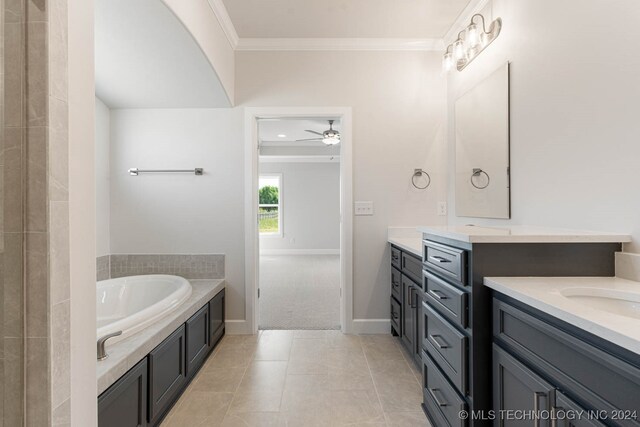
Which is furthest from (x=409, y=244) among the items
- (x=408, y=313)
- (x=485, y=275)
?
(x=485, y=275)

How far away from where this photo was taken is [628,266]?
116 cm

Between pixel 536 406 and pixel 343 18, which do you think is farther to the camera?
pixel 343 18

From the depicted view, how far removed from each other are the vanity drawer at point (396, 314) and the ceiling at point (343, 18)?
235 centimetres

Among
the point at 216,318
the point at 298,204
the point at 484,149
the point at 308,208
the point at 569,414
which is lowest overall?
the point at 216,318

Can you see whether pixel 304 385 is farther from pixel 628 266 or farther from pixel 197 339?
pixel 628 266

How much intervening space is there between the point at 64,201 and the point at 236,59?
2.39 m

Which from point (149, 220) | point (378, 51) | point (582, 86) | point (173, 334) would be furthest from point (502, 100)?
point (149, 220)

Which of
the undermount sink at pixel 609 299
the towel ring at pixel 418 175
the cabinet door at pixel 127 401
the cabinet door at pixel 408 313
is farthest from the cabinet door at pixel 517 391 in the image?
the towel ring at pixel 418 175

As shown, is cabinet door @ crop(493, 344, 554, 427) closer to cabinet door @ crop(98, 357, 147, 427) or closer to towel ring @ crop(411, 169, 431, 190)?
cabinet door @ crop(98, 357, 147, 427)

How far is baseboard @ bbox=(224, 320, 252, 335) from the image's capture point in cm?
286

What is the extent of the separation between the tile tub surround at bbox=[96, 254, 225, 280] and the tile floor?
64cm

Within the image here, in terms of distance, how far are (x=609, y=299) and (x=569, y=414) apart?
45 centimetres

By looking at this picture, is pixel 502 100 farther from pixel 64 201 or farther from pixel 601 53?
pixel 64 201

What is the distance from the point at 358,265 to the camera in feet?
9.41
